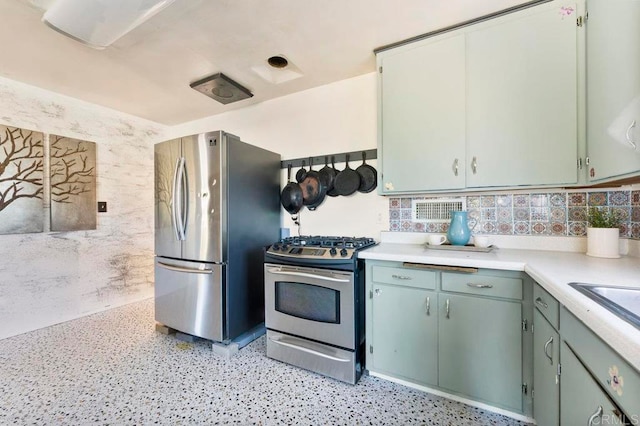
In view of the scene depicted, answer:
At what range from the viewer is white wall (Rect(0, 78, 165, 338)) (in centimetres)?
245

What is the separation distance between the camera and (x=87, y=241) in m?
2.90

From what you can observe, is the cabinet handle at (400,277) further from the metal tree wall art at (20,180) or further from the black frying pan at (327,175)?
the metal tree wall art at (20,180)

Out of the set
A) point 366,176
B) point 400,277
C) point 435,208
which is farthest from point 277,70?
point 400,277

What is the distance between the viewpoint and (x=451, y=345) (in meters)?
1.54

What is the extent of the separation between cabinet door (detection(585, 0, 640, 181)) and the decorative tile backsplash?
1.36ft

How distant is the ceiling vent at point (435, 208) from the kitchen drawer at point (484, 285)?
685mm

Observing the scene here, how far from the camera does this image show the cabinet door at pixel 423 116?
5.86ft

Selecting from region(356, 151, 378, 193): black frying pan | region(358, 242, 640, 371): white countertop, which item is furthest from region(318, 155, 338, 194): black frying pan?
region(358, 242, 640, 371): white countertop

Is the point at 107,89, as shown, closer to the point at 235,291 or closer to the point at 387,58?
the point at 235,291

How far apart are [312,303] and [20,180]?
2935mm

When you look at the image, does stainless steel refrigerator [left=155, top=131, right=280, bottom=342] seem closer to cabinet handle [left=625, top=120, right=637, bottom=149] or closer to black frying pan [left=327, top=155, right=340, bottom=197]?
black frying pan [left=327, top=155, right=340, bottom=197]

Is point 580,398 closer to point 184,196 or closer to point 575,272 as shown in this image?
point 575,272

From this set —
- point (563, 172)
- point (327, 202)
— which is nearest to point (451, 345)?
point (563, 172)

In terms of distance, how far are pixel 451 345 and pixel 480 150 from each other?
4.03 ft
